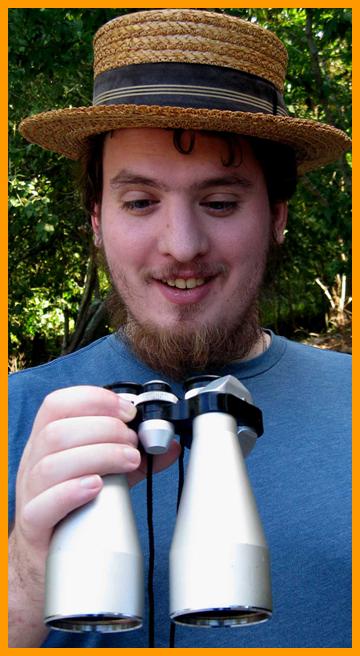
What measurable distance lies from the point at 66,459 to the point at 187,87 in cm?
100

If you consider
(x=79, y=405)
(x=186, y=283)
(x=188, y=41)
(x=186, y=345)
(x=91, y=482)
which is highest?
(x=188, y=41)

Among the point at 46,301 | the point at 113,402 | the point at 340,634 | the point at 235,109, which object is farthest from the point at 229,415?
the point at 46,301

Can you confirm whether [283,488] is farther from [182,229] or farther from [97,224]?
[97,224]

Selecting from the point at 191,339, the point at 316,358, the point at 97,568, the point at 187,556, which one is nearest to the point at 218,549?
the point at 187,556

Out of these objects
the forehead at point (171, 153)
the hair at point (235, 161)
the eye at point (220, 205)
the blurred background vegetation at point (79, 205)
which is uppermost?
the blurred background vegetation at point (79, 205)

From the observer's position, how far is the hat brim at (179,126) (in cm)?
155

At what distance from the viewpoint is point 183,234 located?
149 centimetres

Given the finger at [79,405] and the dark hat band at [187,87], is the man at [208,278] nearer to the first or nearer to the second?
the dark hat band at [187,87]

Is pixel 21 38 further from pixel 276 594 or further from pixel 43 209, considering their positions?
pixel 276 594

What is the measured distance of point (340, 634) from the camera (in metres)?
1.44

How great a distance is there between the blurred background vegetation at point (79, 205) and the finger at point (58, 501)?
126 centimetres

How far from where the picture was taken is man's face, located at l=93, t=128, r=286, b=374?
1538mm

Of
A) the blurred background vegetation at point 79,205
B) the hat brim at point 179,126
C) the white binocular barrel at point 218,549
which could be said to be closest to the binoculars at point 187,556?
the white binocular barrel at point 218,549

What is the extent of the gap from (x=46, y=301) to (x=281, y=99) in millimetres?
8833
